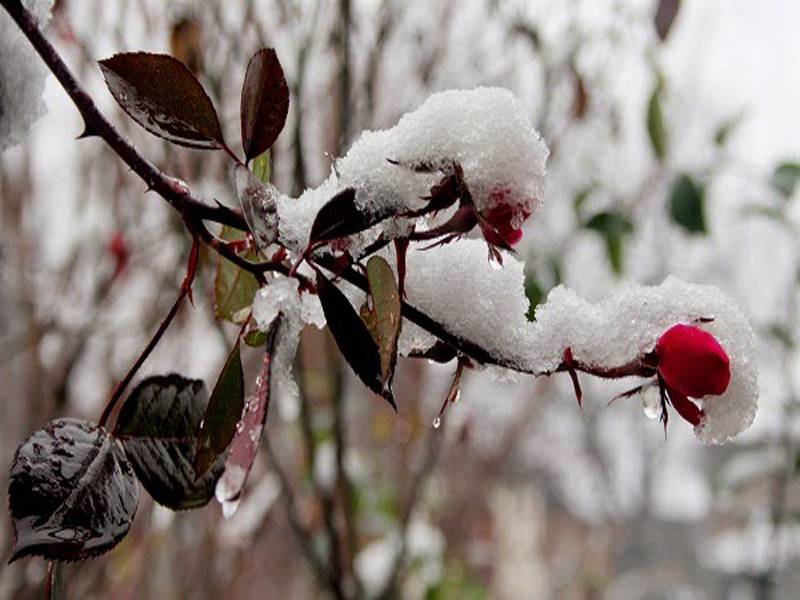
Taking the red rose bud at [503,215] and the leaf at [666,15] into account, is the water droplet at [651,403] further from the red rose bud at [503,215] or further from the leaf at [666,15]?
the leaf at [666,15]

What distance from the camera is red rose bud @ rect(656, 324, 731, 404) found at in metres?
0.35

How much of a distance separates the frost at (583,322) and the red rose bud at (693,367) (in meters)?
0.02

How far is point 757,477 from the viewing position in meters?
2.07

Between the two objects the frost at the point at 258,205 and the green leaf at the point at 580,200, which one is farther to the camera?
the green leaf at the point at 580,200

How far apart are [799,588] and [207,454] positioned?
16467mm

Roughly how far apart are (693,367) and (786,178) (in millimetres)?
1227

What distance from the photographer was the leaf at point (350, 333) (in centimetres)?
36

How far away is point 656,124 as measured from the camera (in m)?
1.27

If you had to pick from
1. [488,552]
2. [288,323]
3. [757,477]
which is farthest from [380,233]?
[488,552]

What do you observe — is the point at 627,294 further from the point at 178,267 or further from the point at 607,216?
the point at 178,267

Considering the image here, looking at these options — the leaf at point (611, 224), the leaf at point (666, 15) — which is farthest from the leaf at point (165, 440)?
the leaf at point (611, 224)

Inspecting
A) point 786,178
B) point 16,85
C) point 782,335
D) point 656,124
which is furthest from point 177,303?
point 782,335

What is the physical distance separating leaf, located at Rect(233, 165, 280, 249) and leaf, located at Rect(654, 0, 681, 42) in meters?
0.57

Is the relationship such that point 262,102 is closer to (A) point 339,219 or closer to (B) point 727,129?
(A) point 339,219
